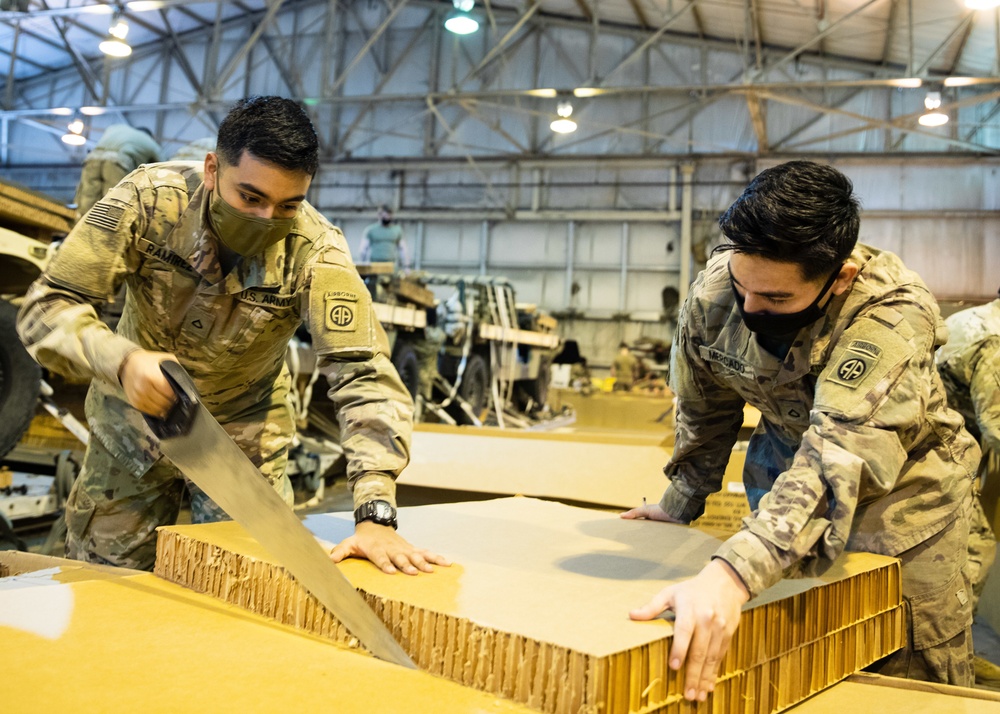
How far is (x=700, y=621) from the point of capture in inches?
42.3

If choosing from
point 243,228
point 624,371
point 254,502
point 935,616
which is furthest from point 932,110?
point 254,502

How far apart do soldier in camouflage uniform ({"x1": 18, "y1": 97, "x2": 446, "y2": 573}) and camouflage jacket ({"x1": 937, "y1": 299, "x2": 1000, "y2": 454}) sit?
2399 millimetres

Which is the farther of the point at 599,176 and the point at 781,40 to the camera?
the point at 599,176

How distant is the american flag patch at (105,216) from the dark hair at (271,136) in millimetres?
265

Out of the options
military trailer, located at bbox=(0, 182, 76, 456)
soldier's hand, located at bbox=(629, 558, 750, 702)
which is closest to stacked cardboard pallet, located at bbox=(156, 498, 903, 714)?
soldier's hand, located at bbox=(629, 558, 750, 702)

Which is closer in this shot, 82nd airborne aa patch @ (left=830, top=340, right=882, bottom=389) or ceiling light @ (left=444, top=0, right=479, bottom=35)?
82nd airborne aa patch @ (left=830, top=340, right=882, bottom=389)

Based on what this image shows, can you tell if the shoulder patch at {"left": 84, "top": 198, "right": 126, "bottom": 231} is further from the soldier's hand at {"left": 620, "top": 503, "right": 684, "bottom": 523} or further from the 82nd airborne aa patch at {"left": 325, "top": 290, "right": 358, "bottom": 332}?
the soldier's hand at {"left": 620, "top": 503, "right": 684, "bottom": 523}

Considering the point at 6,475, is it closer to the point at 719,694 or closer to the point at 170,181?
the point at 170,181

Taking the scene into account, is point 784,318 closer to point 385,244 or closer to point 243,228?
point 243,228

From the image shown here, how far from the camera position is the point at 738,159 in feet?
49.5

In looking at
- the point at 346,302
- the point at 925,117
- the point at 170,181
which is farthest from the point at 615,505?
the point at 925,117

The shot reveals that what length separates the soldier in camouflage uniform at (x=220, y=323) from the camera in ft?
5.52

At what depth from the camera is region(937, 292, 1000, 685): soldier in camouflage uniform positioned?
3.09m

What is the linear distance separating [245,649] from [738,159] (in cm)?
1521
